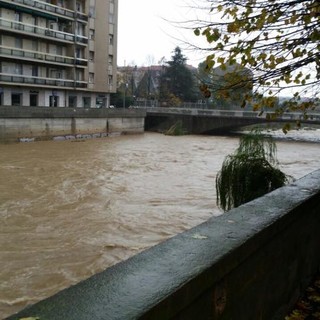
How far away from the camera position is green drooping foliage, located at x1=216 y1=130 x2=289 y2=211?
21.8 feet

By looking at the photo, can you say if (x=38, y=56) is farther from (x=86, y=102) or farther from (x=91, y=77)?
(x=86, y=102)

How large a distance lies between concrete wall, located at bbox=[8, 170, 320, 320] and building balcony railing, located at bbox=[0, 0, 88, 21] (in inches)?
1654

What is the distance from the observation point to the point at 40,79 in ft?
145

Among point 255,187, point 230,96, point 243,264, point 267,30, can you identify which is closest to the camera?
point 243,264

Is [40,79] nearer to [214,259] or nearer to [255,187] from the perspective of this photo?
[255,187]

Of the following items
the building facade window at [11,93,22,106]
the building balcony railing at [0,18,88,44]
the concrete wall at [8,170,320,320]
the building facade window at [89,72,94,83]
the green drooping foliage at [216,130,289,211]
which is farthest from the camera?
the building facade window at [89,72,94,83]

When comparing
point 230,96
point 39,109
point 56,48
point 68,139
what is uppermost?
point 56,48

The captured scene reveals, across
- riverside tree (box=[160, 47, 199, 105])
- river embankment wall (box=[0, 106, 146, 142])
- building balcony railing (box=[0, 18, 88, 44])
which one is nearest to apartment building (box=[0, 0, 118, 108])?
building balcony railing (box=[0, 18, 88, 44])

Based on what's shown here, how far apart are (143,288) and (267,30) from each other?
3.29 metres

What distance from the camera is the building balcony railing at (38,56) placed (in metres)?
40.7

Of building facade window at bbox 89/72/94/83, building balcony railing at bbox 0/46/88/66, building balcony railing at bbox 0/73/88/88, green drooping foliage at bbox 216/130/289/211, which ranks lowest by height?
green drooping foliage at bbox 216/130/289/211

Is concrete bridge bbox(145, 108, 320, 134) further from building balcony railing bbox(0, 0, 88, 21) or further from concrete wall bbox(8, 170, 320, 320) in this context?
concrete wall bbox(8, 170, 320, 320)

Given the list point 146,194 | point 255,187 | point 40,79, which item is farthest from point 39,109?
point 255,187

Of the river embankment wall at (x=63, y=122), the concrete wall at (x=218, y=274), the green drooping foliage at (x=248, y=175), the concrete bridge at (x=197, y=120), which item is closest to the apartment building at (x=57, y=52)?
the concrete bridge at (x=197, y=120)
